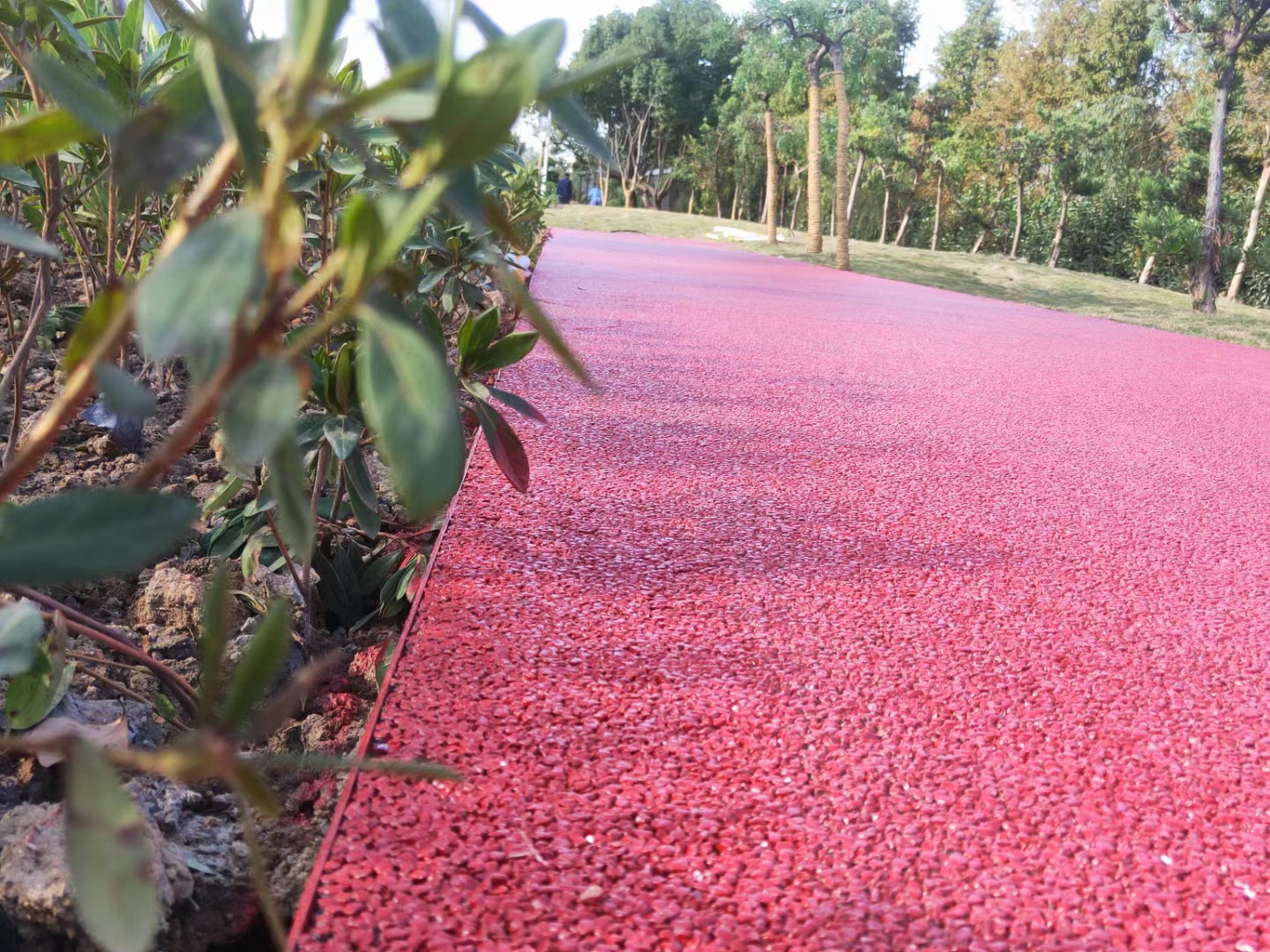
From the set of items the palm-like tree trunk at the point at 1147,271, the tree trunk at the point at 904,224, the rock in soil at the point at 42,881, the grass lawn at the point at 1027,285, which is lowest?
the rock in soil at the point at 42,881

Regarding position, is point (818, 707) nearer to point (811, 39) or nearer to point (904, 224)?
point (811, 39)

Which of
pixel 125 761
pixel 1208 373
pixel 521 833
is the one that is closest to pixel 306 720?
pixel 521 833

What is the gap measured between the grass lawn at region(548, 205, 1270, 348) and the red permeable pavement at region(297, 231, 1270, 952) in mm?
8137

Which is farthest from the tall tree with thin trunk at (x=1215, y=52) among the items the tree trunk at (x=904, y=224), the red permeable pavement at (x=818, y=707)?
the tree trunk at (x=904, y=224)

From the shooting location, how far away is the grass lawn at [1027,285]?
10820mm

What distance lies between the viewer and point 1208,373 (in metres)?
6.14

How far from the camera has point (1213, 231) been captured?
12.7m

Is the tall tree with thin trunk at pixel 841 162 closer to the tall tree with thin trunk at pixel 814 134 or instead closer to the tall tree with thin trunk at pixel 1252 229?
the tall tree with thin trunk at pixel 814 134

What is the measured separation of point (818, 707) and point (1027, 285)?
573 inches

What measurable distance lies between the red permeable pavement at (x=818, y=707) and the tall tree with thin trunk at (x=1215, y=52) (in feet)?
36.7

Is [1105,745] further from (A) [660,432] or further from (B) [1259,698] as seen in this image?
(A) [660,432]

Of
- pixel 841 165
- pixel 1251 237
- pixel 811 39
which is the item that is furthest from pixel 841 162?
pixel 1251 237

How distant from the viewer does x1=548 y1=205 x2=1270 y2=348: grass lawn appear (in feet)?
35.5

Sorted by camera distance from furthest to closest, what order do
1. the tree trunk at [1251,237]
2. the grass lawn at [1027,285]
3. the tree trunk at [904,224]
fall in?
the tree trunk at [904,224]
the tree trunk at [1251,237]
the grass lawn at [1027,285]
